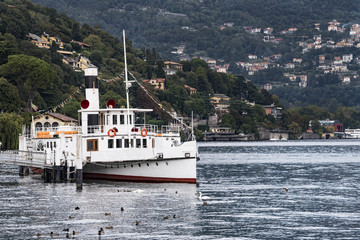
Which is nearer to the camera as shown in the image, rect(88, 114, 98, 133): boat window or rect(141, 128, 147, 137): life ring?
rect(141, 128, 147, 137): life ring

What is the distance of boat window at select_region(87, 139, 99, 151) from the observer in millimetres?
78562

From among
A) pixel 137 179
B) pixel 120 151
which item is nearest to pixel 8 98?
pixel 137 179

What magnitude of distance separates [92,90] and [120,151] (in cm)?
1136

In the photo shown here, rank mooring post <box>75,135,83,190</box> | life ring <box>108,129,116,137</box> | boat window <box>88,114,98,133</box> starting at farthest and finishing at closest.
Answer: boat window <box>88,114,98,133</box> → life ring <box>108,129,116,137</box> → mooring post <box>75,135,83,190</box>

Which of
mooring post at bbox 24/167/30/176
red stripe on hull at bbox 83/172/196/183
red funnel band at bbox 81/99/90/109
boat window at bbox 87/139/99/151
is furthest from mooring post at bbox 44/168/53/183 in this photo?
mooring post at bbox 24/167/30/176

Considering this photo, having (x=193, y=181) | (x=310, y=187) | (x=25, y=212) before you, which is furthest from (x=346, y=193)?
(x=25, y=212)

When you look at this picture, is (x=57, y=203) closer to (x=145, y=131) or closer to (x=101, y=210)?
(x=101, y=210)

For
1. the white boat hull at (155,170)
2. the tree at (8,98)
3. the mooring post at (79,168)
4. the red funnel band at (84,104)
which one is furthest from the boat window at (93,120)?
the tree at (8,98)

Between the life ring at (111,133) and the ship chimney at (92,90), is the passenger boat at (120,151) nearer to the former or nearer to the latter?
the life ring at (111,133)

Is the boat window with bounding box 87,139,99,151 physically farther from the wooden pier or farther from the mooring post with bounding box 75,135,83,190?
the mooring post with bounding box 75,135,83,190

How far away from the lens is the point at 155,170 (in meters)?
78.5

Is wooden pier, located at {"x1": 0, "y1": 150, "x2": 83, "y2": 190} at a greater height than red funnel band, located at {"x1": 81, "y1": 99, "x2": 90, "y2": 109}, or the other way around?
red funnel band, located at {"x1": 81, "y1": 99, "x2": 90, "y2": 109}

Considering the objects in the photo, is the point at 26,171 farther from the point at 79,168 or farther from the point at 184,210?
the point at 184,210

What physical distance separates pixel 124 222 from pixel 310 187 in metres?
31.9
